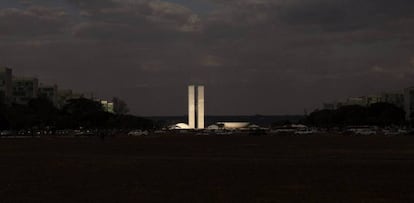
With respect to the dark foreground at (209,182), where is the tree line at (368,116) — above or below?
above

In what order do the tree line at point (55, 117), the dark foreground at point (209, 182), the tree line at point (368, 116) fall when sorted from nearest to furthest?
the dark foreground at point (209, 182), the tree line at point (55, 117), the tree line at point (368, 116)

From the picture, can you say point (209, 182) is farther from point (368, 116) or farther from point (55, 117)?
point (368, 116)

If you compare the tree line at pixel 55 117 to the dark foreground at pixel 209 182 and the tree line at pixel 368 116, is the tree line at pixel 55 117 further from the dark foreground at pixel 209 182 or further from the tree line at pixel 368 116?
the dark foreground at pixel 209 182

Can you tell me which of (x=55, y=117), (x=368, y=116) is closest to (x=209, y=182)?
(x=55, y=117)

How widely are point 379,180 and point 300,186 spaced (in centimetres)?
367

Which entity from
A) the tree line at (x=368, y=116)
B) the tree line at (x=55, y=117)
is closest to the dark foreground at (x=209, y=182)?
the tree line at (x=55, y=117)

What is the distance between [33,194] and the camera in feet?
66.4

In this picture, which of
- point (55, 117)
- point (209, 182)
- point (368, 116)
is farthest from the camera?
point (368, 116)

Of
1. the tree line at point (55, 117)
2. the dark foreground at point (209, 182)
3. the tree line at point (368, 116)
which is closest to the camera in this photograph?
the dark foreground at point (209, 182)

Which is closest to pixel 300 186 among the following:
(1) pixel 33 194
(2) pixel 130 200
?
(2) pixel 130 200

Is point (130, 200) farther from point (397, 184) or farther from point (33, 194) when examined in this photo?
point (397, 184)

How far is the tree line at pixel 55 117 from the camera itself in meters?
136

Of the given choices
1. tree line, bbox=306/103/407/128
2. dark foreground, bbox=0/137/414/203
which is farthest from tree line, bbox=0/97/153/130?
dark foreground, bbox=0/137/414/203

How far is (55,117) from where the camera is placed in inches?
6093
